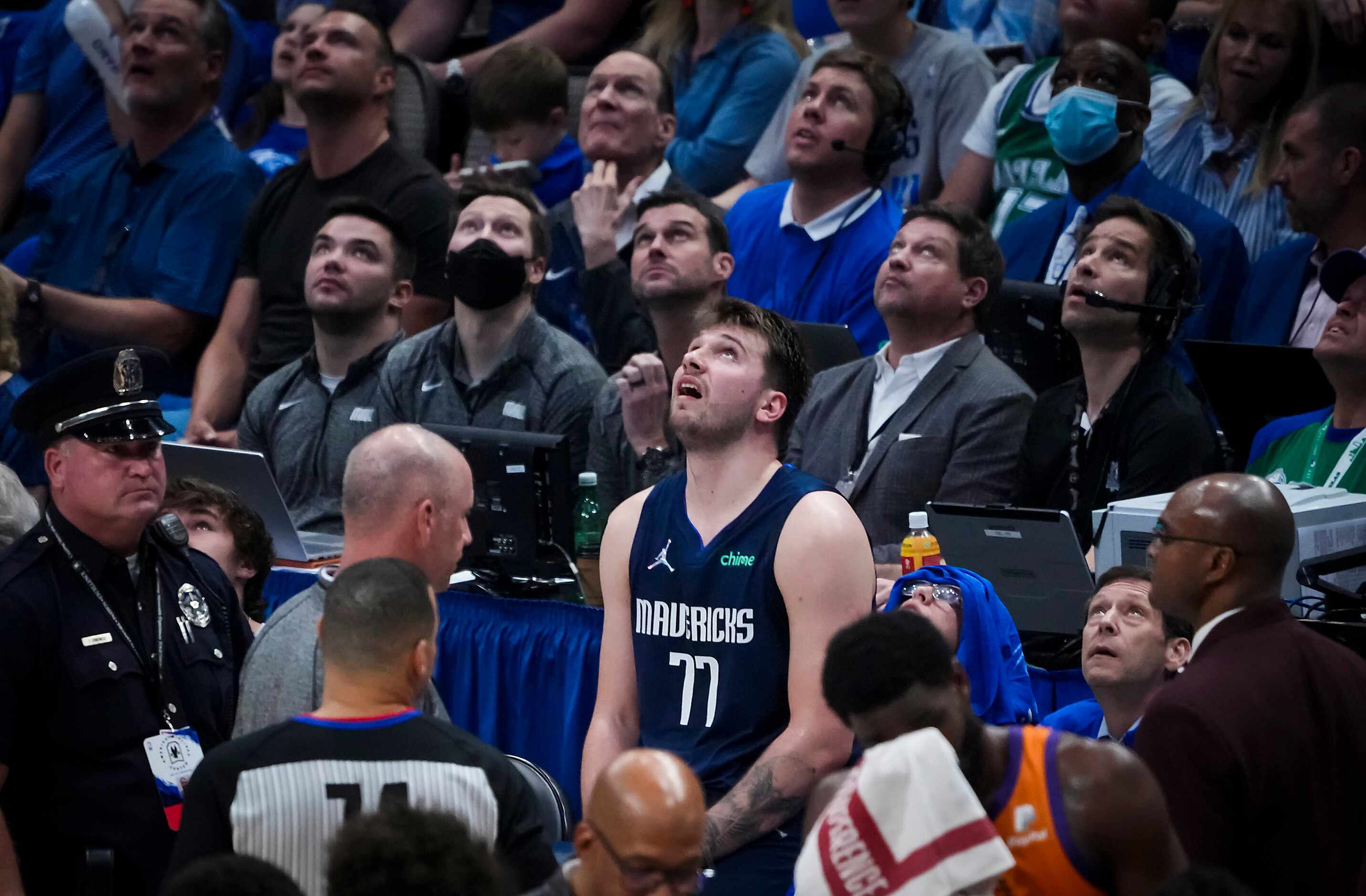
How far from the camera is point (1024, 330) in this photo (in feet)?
19.3

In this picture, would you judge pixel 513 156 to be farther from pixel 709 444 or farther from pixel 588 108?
pixel 709 444

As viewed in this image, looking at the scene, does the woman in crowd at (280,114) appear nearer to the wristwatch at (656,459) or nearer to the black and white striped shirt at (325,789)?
the wristwatch at (656,459)

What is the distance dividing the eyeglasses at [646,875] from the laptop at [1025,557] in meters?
2.41

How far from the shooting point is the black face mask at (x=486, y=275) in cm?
611

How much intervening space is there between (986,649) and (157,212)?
4.98 meters

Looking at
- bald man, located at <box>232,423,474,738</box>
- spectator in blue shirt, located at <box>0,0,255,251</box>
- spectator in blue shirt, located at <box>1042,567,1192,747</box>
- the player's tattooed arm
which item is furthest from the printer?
spectator in blue shirt, located at <box>0,0,255,251</box>

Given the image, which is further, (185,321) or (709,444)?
(185,321)

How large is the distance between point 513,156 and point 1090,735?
412 cm

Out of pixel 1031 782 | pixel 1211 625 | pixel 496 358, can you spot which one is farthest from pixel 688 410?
pixel 496 358

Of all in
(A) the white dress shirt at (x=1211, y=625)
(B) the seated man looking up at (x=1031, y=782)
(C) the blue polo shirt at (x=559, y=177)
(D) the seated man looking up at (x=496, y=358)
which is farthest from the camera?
(C) the blue polo shirt at (x=559, y=177)

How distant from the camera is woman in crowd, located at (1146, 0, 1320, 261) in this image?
20.9 ft

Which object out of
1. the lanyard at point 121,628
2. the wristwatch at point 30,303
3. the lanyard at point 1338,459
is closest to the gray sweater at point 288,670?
the lanyard at point 121,628

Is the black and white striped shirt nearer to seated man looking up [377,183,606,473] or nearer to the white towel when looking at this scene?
the white towel

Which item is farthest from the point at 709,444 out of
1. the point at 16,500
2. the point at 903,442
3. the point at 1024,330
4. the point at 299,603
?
the point at 1024,330
